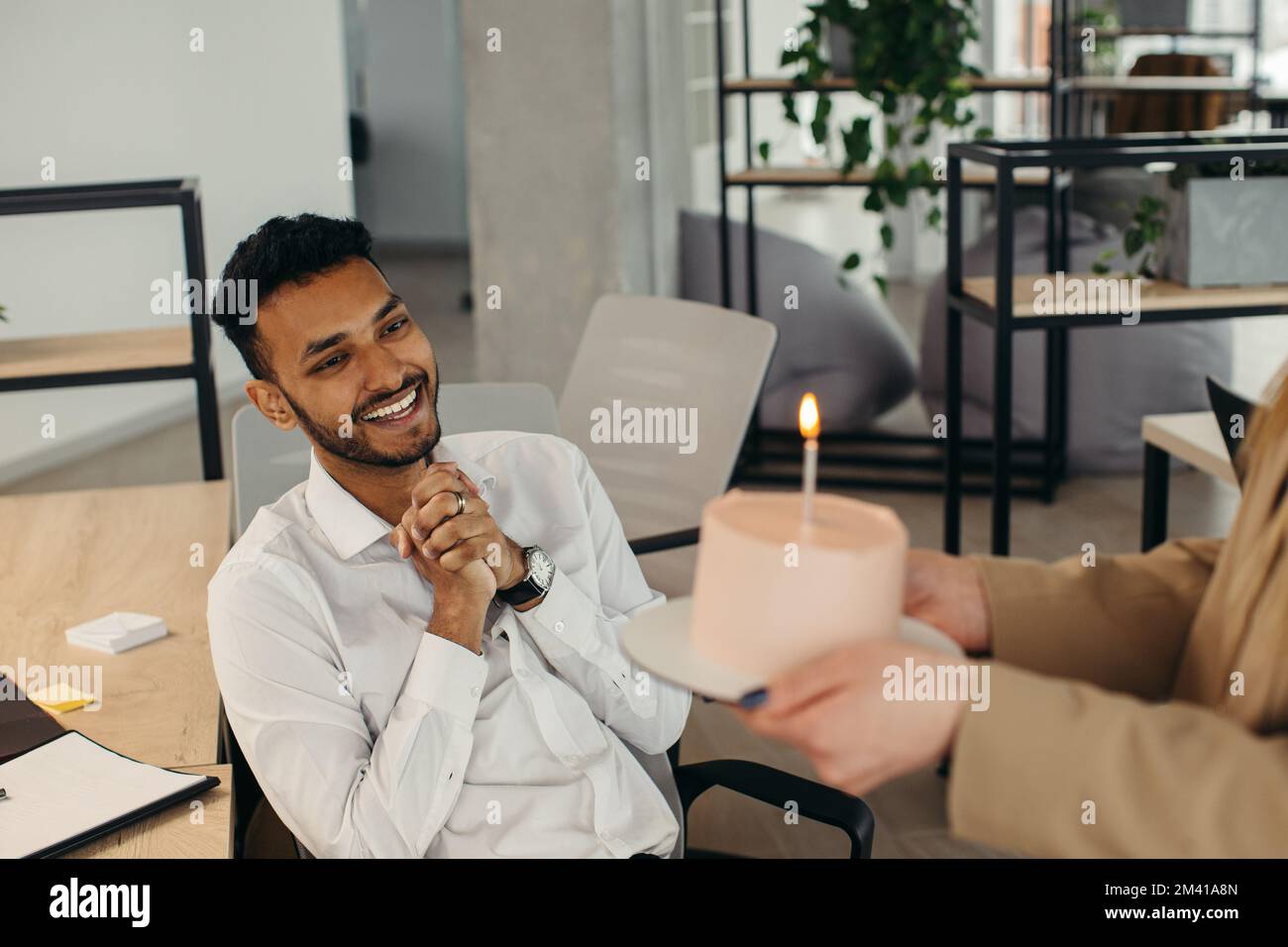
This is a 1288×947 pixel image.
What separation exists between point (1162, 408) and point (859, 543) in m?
3.82

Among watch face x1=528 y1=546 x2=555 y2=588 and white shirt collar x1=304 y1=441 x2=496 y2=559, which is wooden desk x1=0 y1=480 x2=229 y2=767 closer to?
white shirt collar x1=304 y1=441 x2=496 y2=559

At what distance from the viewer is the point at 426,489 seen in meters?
1.29

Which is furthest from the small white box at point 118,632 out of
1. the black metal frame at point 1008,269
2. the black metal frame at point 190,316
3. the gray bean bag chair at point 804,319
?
the gray bean bag chair at point 804,319

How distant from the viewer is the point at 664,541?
82.3 inches

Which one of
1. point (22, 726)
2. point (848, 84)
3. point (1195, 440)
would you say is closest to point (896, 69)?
point (848, 84)

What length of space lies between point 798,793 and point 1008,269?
4.13 feet

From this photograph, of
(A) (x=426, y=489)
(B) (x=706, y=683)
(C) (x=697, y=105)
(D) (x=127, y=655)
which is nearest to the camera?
(B) (x=706, y=683)

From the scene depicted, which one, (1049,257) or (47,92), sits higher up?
(47,92)

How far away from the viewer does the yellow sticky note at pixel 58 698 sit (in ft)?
4.83

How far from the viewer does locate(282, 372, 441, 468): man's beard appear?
141cm

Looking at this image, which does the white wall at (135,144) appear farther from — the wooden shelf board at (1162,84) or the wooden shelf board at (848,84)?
the wooden shelf board at (1162,84)

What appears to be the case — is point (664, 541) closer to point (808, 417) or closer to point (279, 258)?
point (279, 258)
